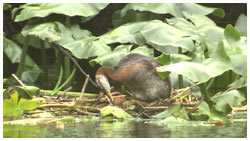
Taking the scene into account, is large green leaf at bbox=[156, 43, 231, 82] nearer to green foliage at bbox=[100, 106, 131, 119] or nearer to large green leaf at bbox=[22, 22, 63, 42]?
green foliage at bbox=[100, 106, 131, 119]

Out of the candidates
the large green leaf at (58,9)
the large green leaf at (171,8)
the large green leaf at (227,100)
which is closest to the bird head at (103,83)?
the large green leaf at (227,100)

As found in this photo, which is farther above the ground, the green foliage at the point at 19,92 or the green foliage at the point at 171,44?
the green foliage at the point at 171,44

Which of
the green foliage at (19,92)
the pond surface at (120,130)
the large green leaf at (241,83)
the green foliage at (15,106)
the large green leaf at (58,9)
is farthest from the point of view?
the large green leaf at (58,9)

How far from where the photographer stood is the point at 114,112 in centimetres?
459

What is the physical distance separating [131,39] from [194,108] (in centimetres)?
148

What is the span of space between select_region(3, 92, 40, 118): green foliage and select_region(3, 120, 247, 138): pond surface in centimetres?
33

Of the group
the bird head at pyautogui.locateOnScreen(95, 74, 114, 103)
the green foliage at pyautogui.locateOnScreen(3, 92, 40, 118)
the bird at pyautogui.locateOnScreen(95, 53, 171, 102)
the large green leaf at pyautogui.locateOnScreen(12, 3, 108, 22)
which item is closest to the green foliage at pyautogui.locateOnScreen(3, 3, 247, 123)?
the large green leaf at pyautogui.locateOnScreen(12, 3, 108, 22)

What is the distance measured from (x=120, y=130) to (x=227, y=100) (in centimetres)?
103

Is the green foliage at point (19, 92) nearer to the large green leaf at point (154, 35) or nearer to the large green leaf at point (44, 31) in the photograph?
the large green leaf at point (154, 35)

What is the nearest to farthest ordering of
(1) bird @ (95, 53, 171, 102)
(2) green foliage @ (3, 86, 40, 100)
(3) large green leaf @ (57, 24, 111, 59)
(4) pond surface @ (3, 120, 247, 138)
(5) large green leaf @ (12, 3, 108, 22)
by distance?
1. (4) pond surface @ (3, 120, 247, 138)
2. (2) green foliage @ (3, 86, 40, 100)
3. (1) bird @ (95, 53, 171, 102)
4. (3) large green leaf @ (57, 24, 111, 59)
5. (5) large green leaf @ (12, 3, 108, 22)

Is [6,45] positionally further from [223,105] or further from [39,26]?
[223,105]

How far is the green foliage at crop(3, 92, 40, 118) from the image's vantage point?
15.0ft

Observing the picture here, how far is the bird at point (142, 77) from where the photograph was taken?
5.20 m

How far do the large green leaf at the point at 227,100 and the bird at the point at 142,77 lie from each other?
28.8 inches
